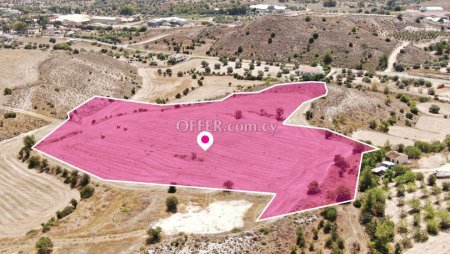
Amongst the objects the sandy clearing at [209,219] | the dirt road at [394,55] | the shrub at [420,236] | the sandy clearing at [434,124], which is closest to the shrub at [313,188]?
the sandy clearing at [209,219]

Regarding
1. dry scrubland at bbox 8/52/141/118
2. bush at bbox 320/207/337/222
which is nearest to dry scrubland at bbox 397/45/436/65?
dry scrubland at bbox 8/52/141/118

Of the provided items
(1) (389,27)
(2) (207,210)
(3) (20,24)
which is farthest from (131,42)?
(2) (207,210)

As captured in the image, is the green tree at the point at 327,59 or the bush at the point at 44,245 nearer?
the bush at the point at 44,245

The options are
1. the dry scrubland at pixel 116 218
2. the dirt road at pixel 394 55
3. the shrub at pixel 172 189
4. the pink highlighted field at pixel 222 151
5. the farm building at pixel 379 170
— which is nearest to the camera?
the dry scrubland at pixel 116 218

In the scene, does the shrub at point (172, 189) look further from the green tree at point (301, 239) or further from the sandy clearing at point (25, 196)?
the green tree at point (301, 239)

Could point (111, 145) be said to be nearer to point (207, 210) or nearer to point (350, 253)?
point (207, 210)

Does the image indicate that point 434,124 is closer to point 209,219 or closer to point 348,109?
point 348,109
